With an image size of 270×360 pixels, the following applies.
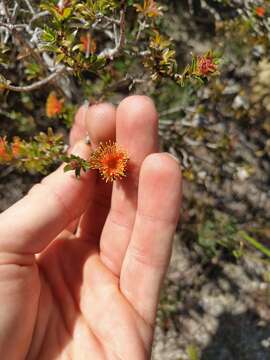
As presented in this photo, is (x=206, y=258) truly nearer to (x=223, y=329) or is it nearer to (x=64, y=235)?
(x=223, y=329)

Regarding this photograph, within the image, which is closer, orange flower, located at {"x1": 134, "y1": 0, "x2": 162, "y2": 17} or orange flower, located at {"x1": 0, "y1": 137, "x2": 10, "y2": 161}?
orange flower, located at {"x1": 134, "y1": 0, "x2": 162, "y2": 17}

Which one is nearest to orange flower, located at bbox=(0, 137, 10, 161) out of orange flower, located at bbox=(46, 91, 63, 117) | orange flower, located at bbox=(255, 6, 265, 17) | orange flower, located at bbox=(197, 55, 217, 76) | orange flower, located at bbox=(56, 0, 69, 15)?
orange flower, located at bbox=(46, 91, 63, 117)

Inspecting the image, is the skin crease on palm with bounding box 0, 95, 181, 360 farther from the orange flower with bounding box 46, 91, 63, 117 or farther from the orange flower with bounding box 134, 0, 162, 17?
the orange flower with bounding box 46, 91, 63, 117

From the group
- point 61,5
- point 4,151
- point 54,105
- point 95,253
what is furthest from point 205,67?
point 54,105

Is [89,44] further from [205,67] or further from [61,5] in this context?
[205,67]

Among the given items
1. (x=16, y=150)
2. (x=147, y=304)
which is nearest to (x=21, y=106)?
(x=16, y=150)
